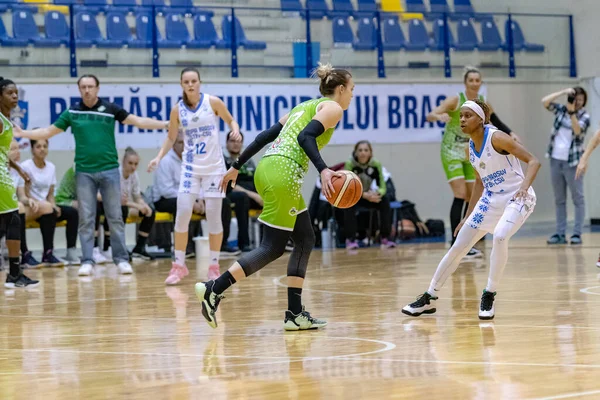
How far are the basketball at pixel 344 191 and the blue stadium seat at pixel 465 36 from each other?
11.4 meters

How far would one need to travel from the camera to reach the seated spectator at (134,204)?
12.2 metres

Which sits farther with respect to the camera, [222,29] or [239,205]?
[222,29]

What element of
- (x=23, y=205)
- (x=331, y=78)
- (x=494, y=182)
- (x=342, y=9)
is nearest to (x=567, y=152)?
(x=342, y=9)

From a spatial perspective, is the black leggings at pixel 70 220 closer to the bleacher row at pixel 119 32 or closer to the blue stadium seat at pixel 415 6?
the bleacher row at pixel 119 32

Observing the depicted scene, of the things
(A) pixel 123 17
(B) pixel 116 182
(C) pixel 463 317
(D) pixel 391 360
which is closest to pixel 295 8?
(A) pixel 123 17

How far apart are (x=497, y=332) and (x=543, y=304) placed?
51.6 inches

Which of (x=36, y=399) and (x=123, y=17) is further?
(x=123, y=17)

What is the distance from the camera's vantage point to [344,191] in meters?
5.57

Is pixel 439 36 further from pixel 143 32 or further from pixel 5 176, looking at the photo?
pixel 5 176

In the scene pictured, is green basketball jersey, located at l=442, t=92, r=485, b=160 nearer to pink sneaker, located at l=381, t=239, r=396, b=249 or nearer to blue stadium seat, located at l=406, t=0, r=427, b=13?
pink sneaker, located at l=381, t=239, r=396, b=249

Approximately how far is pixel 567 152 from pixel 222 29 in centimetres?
561

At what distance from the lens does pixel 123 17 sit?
14.8 m

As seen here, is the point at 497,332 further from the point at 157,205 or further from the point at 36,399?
the point at 157,205

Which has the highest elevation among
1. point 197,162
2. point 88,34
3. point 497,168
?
point 88,34
